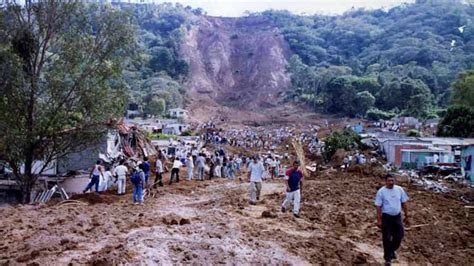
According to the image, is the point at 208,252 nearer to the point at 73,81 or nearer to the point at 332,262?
the point at 332,262

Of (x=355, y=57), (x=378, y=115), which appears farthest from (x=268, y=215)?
(x=355, y=57)

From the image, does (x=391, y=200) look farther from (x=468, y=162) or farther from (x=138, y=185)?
(x=468, y=162)

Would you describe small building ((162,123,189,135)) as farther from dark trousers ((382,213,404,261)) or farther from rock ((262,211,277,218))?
dark trousers ((382,213,404,261))

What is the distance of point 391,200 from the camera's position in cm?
802

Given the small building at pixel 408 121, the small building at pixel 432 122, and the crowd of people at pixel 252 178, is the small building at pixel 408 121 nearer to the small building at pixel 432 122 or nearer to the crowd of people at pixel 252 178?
the small building at pixel 432 122

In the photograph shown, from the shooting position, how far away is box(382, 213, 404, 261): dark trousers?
8008mm

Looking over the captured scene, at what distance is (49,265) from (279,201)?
905cm

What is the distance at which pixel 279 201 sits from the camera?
15414 mm

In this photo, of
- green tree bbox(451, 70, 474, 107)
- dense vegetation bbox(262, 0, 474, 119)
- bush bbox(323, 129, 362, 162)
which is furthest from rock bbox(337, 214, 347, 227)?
dense vegetation bbox(262, 0, 474, 119)

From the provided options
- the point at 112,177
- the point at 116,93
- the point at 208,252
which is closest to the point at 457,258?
the point at 208,252

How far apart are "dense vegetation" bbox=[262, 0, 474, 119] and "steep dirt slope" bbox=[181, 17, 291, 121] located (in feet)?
15.2

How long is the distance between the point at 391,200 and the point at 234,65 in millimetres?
112024

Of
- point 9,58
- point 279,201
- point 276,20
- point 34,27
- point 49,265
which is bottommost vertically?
point 279,201

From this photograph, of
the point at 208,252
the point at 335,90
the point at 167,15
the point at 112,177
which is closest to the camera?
the point at 208,252
